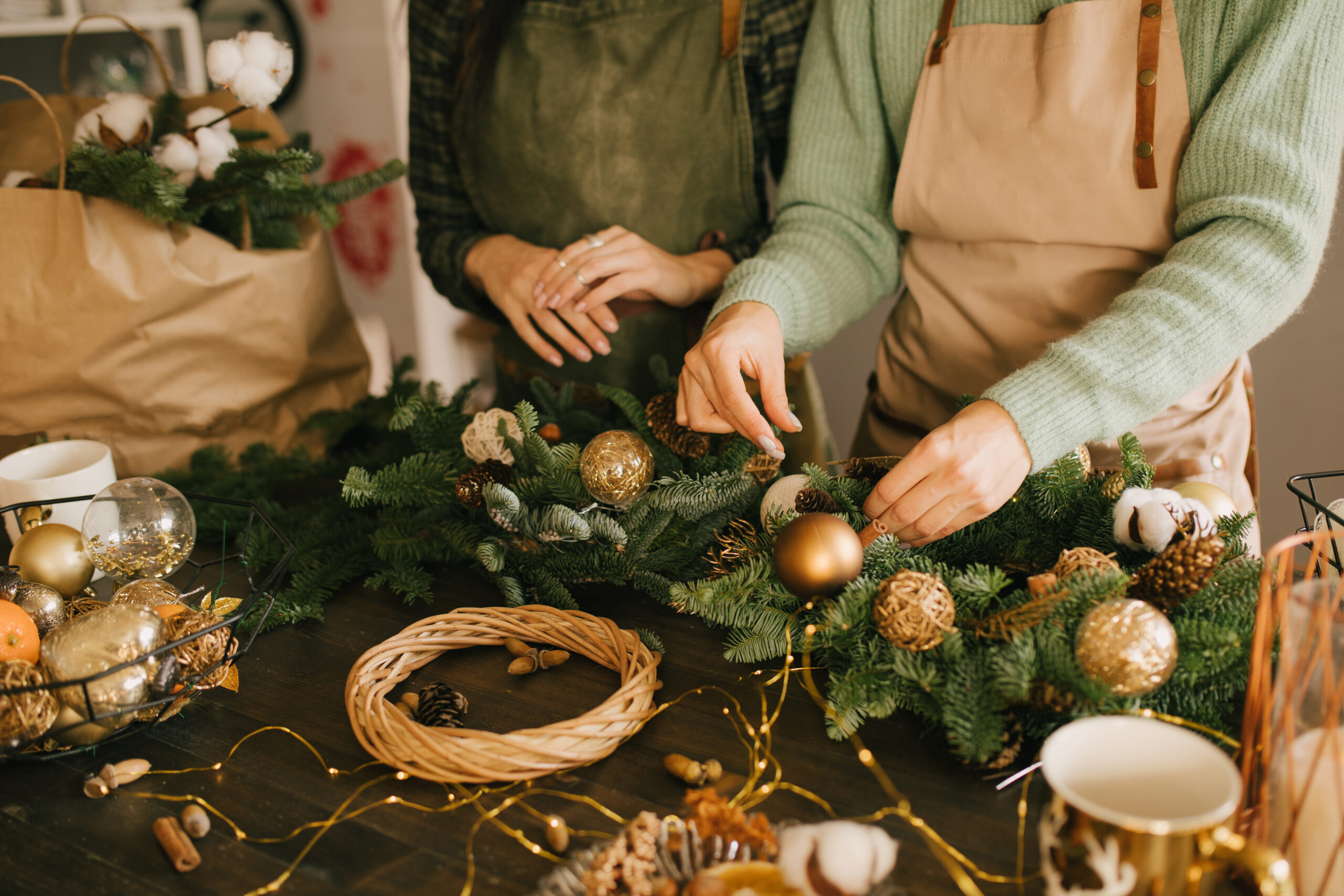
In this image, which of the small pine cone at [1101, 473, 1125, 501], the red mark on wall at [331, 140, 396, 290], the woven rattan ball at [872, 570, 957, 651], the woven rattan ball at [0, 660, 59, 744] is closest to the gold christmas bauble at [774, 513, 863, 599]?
the woven rattan ball at [872, 570, 957, 651]

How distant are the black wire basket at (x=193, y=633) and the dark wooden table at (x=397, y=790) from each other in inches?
0.8

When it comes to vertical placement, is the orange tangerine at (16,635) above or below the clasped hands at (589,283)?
below

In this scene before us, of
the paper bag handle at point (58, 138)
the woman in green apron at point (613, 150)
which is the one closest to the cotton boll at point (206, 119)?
the paper bag handle at point (58, 138)

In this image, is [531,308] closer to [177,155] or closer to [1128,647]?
[177,155]

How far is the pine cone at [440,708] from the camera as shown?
0.63 metres

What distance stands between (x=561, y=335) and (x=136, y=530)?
1.62ft

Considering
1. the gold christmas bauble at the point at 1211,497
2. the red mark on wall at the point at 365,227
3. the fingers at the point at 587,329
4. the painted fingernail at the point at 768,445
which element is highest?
the gold christmas bauble at the point at 1211,497

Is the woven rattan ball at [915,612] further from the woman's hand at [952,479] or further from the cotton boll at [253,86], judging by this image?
the cotton boll at [253,86]

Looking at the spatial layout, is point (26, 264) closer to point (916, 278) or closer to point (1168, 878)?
point (916, 278)

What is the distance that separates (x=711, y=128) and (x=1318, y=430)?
3.35 feet

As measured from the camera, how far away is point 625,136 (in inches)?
42.6

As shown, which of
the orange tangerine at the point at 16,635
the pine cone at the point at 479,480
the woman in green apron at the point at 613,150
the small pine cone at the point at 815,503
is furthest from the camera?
the woman in green apron at the point at 613,150

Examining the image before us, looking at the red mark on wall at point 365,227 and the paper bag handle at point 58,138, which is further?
the red mark on wall at point 365,227

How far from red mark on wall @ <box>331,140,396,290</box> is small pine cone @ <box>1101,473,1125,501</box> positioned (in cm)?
236
